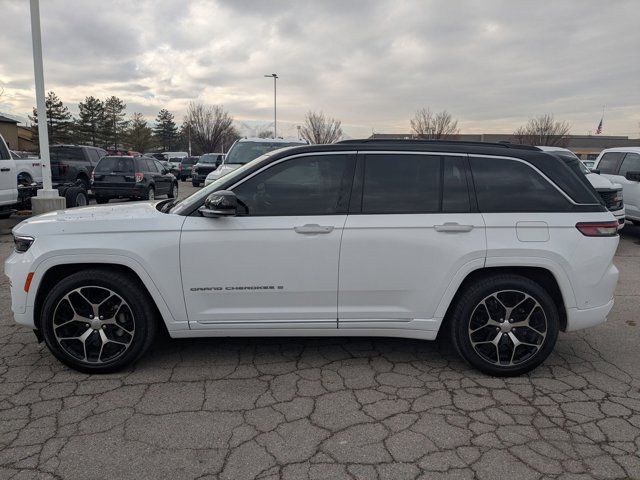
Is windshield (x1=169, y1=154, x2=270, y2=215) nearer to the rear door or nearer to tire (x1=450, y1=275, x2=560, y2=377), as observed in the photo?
the rear door

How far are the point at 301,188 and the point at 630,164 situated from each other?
9950mm

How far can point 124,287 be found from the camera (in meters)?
3.60

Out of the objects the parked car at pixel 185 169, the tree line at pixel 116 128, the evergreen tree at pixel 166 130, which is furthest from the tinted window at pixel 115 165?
the evergreen tree at pixel 166 130

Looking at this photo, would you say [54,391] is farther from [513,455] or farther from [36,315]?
[513,455]

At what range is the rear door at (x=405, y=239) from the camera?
3.59m

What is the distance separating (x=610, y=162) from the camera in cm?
1134

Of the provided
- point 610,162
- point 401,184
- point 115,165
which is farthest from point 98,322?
point 115,165

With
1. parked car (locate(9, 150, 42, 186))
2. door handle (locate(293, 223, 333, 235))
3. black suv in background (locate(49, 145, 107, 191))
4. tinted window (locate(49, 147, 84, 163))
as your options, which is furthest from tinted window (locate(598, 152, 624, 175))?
tinted window (locate(49, 147, 84, 163))

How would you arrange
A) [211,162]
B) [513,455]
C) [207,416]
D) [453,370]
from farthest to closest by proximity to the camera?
[211,162]
[453,370]
[207,416]
[513,455]

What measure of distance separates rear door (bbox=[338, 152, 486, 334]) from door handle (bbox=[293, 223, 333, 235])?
13 cm

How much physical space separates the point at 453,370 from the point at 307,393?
123 cm

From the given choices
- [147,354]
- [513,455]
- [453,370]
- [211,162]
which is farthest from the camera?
[211,162]

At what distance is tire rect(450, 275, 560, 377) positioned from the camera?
365 centimetres

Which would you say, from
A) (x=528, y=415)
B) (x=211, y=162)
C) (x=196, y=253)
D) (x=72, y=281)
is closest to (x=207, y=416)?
(x=196, y=253)
